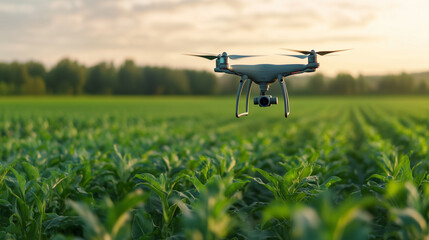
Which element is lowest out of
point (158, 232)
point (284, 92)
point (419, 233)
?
point (158, 232)

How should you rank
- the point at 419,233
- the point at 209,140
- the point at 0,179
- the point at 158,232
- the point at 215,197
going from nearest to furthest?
1. the point at 215,197
2. the point at 419,233
3. the point at 158,232
4. the point at 0,179
5. the point at 209,140

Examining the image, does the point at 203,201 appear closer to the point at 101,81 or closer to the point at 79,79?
the point at 79,79

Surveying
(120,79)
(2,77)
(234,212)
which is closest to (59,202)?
(234,212)

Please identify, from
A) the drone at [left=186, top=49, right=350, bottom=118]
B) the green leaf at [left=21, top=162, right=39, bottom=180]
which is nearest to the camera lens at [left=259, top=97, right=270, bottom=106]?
the drone at [left=186, top=49, right=350, bottom=118]

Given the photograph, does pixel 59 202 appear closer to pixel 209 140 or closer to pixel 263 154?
pixel 263 154

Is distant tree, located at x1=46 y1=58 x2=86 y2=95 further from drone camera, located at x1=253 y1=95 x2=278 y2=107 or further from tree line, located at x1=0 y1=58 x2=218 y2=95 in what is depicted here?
drone camera, located at x1=253 y1=95 x2=278 y2=107

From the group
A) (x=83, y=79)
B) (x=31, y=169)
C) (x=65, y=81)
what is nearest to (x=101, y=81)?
(x=83, y=79)

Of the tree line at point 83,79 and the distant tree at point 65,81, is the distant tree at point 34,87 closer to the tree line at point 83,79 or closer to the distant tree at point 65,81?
the tree line at point 83,79
